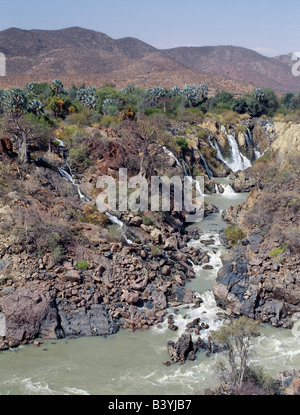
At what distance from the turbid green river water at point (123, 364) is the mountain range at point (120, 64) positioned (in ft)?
224

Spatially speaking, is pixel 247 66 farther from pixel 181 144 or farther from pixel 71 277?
pixel 71 277

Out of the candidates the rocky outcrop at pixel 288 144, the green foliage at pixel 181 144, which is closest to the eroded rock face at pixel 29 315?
the green foliage at pixel 181 144

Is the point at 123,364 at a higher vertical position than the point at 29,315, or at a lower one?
lower

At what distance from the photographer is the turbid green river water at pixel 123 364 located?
13.9 m

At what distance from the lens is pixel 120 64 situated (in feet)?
423

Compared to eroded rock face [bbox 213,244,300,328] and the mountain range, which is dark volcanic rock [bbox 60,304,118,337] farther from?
the mountain range

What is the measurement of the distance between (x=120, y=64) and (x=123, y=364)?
411 ft

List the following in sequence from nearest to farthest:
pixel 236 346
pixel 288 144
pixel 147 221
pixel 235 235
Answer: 1. pixel 236 346
2. pixel 147 221
3. pixel 235 235
4. pixel 288 144

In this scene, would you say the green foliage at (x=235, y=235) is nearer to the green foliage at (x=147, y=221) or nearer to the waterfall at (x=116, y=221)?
the green foliage at (x=147, y=221)

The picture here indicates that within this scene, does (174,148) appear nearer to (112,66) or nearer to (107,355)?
(107,355)

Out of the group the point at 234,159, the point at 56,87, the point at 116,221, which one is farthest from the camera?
the point at 56,87

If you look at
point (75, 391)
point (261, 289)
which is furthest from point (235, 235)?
point (75, 391)

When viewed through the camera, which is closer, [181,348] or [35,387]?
[35,387]

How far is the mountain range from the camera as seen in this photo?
323 ft
